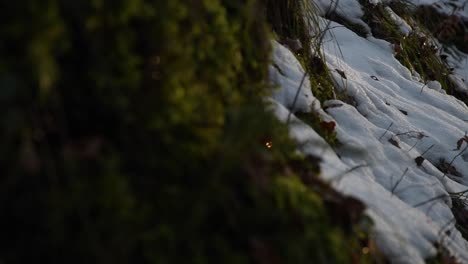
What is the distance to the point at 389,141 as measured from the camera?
9.98ft

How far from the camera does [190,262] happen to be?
1231 mm

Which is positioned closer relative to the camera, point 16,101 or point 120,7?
point 16,101

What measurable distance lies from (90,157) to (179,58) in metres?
0.37

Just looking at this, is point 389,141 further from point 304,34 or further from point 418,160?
point 304,34

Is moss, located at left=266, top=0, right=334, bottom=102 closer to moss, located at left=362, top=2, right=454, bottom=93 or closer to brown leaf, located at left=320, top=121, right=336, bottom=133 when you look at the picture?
brown leaf, located at left=320, top=121, right=336, bottom=133

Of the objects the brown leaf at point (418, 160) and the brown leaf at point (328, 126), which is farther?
the brown leaf at point (418, 160)

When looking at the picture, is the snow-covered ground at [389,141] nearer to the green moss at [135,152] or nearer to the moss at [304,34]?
the moss at [304,34]

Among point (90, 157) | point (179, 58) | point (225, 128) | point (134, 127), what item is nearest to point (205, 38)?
point (179, 58)

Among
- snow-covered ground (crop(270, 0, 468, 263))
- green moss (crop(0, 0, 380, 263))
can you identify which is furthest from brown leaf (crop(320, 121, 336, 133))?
green moss (crop(0, 0, 380, 263))

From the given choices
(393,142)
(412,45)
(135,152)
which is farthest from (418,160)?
(412,45)

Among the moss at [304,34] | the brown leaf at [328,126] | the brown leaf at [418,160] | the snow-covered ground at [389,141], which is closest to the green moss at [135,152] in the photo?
the snow-covered ground at [389,141]

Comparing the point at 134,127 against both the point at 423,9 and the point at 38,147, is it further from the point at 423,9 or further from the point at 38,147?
the point at 423,9

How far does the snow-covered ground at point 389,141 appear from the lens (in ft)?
6.59

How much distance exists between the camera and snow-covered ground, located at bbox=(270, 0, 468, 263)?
201 cm
